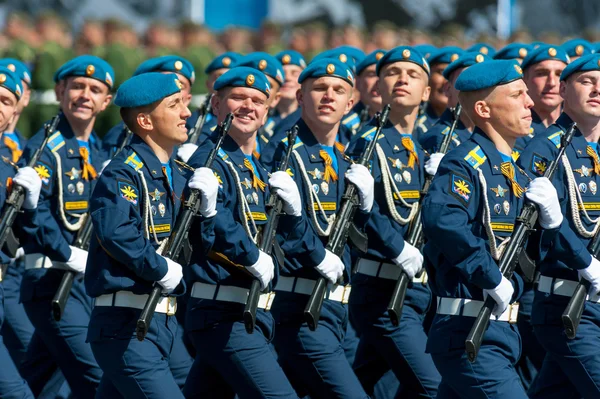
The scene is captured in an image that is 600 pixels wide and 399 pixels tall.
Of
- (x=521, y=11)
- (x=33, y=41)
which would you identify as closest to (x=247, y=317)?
(x=33, y=41)

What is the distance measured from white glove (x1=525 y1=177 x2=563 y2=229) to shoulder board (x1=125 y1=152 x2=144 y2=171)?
71.8 inches

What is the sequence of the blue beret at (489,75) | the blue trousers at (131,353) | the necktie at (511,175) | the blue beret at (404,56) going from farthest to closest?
1. the blue beret at (404,56)
2. the blue beret at (489,75)
3. the necktie at (511,175)
4. the blue trousers at (131,353)

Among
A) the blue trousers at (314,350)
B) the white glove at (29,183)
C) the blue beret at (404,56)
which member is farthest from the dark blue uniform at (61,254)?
the blue beret at (404,56)

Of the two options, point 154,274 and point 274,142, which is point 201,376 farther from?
point 274,142

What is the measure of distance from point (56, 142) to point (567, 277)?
3.30 meters

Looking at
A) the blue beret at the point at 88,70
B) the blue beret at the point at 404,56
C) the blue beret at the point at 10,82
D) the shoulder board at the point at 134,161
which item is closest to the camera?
the shoulder board at the point at 134,161

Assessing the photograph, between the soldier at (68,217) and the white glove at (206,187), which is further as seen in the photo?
the soldier at (68,217)

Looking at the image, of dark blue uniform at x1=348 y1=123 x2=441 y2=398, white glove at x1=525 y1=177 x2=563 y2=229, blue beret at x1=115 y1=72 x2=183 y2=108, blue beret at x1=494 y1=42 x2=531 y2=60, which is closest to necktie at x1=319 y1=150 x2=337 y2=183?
dark blue uniform at x1=348 y1=123 x2=441 y2=398

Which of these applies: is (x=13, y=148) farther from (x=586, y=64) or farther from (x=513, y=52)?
(x=586, y=64)

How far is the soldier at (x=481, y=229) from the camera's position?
6465mm

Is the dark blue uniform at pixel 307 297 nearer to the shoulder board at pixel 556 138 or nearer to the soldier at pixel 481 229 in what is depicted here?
the soldier at pixel 481 229

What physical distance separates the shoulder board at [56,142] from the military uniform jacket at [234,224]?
1.66m

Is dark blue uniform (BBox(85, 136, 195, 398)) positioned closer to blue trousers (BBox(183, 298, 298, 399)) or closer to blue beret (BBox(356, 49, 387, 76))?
blue trousers (BBox(183, 298, 298, 399))

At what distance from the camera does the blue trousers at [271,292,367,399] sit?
7.46 meters
